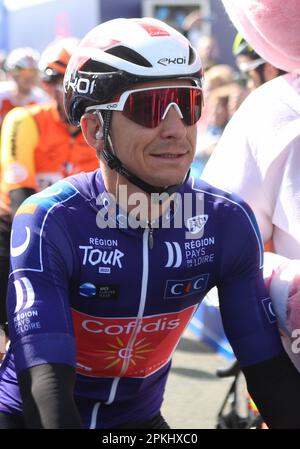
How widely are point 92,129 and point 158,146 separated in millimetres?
286

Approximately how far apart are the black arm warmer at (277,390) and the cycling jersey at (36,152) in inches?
113

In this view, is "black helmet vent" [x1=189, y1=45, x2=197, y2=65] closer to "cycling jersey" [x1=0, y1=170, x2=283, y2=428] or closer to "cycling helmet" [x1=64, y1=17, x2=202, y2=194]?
"cycling helmet" [x1=64, y1=17, x2=202, y2=194]

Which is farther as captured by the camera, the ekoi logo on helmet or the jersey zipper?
the jersey zipper

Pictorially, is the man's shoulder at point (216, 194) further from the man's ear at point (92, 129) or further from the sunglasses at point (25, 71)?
the sunglasses at point (25, 71)

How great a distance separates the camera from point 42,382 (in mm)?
2180

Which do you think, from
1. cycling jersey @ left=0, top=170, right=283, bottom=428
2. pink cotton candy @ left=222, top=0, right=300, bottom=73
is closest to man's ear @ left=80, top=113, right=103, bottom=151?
cycling jersey @ left=0, top=170, right=283, bottom=428

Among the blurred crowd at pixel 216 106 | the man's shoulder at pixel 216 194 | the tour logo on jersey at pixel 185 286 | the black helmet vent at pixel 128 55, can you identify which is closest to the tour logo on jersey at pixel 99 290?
the tour logo on jersey at pixel 185 286

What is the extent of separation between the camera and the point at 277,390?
248 centimetres

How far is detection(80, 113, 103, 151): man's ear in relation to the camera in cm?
262

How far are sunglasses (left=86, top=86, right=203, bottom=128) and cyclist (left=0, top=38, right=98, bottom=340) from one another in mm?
2573

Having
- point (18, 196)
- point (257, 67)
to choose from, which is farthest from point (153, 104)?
point (18, 196)

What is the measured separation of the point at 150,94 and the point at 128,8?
12.5m

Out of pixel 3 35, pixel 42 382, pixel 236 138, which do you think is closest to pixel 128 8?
pixel 3 35

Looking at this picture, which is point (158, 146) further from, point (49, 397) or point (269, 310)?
point (49, 397)
